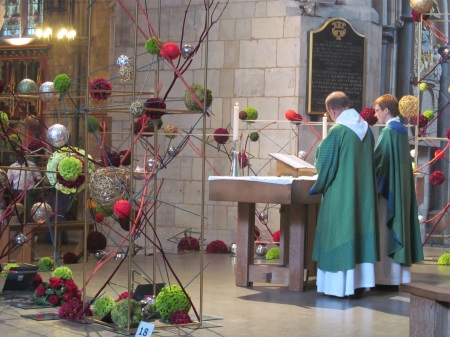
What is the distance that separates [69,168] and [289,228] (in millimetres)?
2527

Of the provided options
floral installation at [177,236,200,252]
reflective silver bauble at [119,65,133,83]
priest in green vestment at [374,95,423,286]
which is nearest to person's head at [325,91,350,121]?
priest in green vestment at [374,95,423,286]

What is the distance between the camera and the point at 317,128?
11.7 meters

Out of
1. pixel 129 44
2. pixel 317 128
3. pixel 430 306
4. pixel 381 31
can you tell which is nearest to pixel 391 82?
pixel 381 31

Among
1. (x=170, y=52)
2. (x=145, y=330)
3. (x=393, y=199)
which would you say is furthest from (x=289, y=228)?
(x=145, y=330)

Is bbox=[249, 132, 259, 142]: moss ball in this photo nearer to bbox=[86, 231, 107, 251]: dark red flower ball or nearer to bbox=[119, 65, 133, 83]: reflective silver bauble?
bbox=[86, 231, 107, 251]: dark red flower ball

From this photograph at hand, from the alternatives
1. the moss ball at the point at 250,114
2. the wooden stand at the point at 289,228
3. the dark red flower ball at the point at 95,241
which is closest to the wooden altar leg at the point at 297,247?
the wooden stand at the point at 289,228

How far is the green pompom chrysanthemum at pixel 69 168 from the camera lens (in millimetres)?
6270

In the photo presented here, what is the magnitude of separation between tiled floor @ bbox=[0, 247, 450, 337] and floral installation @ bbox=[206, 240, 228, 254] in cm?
224

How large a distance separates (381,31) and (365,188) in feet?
18.5

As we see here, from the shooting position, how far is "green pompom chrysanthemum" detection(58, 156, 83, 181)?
6.27m

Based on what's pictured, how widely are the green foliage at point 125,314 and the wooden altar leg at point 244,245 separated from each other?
213cm

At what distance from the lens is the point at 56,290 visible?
673 cm

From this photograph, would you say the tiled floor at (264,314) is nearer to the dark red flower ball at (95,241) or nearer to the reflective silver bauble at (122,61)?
the dark red flower ball at (95,241)

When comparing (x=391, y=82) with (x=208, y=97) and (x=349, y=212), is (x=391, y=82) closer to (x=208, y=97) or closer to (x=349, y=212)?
(x=349, y=212)
